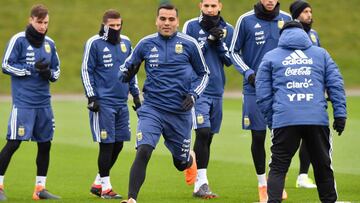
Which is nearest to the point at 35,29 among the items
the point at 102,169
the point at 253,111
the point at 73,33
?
the point at 102,169

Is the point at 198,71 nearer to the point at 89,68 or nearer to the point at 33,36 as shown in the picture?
the point at 89,68

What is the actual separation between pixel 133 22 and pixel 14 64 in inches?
1153

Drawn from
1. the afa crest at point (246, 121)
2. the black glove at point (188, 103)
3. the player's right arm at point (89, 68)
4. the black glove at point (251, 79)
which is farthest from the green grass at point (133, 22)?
the black glove at point (188, 103)

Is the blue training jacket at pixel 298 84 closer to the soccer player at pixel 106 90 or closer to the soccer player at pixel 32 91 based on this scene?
the soccer player at pixel 106 90

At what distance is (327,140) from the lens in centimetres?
979

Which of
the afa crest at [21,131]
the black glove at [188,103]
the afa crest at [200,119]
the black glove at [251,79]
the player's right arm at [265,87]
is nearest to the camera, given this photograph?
the player's right arm at [265,87]

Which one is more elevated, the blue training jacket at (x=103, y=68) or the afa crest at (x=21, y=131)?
the blue training jacket at (x=103, y=68)

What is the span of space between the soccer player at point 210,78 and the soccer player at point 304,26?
44.0 inches

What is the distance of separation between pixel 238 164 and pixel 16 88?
4.99 metres

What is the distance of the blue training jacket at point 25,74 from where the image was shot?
1234 cm

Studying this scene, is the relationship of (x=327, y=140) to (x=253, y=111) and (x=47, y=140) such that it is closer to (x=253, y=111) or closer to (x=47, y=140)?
(x=253, y=111)

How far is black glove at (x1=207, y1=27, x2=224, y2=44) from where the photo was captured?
483 inches

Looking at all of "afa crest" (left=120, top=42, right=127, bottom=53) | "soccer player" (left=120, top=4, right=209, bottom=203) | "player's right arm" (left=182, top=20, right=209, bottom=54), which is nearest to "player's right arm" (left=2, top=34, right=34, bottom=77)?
"afa crest" (left=120, top=42, right=127, bottom=53)

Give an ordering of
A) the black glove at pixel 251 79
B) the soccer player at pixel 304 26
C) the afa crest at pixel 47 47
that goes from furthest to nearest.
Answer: the afa crest at pixel 47 47 < the black glove at pixel 251 79 < the soccer player at pixel 304 26
